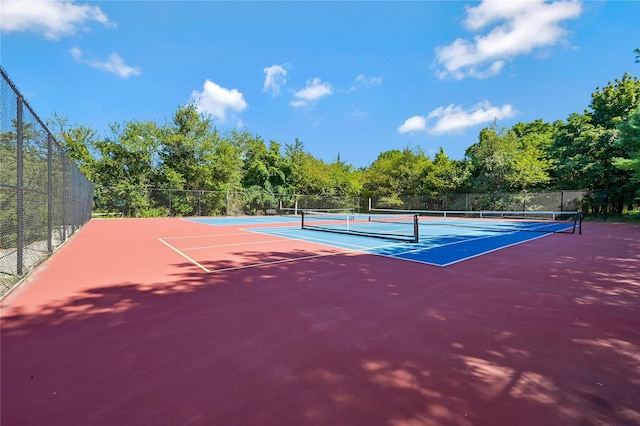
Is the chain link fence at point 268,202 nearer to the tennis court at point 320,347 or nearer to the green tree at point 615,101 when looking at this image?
the green tree at point 615,101

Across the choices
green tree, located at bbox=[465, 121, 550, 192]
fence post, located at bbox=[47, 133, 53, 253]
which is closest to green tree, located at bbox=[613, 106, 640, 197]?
green tree, located at bbox=[465, 121, 550, 192]

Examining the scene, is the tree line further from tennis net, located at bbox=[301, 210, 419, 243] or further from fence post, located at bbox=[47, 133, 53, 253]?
fence post, located at bbox=[47, 133, 53, 253]

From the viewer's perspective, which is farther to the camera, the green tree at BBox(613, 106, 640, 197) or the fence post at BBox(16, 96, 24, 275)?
the green tree at BBox(613, 106, 640, 197)

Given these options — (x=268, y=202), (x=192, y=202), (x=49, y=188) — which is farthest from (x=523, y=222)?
(x=192, y=202)

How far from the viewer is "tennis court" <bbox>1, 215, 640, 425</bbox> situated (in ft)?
6.77

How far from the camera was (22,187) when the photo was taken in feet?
16.1

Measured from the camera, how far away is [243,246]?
913 centimetres

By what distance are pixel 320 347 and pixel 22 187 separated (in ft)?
17.7

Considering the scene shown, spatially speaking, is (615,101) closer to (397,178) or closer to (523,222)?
(523,222)

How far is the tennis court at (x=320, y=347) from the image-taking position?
206 cm

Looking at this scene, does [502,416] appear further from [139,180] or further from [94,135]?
[94,135]

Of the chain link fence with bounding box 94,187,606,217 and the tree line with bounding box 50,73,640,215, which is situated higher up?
the tree line with bounding box 50,73,640,215

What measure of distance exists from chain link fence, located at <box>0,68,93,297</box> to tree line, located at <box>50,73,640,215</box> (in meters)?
19.2

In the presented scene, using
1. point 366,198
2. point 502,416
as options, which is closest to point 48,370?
point 502,416
